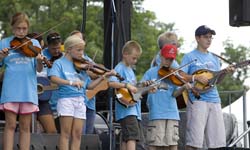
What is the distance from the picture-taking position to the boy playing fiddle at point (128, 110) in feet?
29.0

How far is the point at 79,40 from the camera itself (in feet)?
27.8

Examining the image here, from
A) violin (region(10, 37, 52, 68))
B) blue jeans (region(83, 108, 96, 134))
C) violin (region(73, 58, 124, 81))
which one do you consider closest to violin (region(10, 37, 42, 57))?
violin (region(10, 37, 52, 68))

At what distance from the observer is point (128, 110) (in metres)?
8.89

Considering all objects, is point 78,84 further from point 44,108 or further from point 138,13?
point 138,13

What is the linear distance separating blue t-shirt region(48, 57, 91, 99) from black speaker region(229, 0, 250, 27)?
1781 millimetres

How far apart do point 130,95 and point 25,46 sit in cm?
144

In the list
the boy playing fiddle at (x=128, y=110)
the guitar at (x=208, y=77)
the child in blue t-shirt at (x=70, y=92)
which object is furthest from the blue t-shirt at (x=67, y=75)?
the guitar at (x=208, y=77)

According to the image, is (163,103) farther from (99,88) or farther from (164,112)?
(99,88)

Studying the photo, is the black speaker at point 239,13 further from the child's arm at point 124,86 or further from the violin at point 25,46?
the violin at point 25,46

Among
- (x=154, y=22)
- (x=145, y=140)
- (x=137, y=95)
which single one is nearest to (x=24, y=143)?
(x=137, y=95)

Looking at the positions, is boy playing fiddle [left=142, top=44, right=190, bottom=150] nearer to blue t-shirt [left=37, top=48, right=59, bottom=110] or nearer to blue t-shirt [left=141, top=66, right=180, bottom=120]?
blue t-shirt [left=141, top=66, right=180, bottom=120]

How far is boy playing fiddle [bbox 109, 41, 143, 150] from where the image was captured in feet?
29.0

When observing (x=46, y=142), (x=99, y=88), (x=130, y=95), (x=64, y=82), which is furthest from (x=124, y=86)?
(x=46, y=142)

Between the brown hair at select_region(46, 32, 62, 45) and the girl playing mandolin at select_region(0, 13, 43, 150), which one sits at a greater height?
the brown hair at select_region(46, 32, 62, 45)
